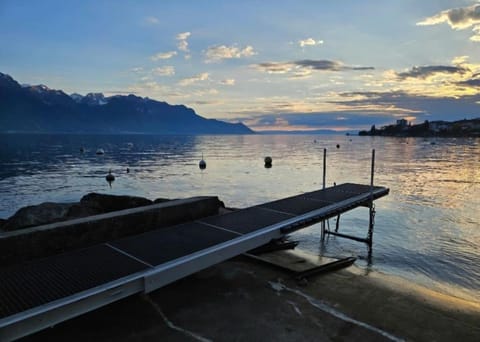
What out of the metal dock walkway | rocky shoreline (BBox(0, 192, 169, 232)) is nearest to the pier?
the metal dock walkway

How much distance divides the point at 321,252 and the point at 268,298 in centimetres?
766

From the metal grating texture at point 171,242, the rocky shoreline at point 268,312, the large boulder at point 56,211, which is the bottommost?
the rocky shoreline at point 268,312

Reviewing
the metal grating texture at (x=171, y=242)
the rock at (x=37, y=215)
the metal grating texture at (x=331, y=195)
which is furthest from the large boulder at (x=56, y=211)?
the metal grating texture at (x=331, y=195)

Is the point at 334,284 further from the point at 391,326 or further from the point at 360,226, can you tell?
the point at 360,226

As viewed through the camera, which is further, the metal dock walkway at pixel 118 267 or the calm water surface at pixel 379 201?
the calm water surface at pixel 379 201

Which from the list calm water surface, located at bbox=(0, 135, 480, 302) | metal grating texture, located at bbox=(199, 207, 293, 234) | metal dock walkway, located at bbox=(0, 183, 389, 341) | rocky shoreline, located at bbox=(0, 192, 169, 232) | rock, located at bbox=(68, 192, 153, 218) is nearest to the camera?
metal dock walkway, located at bbox=(0, 183, 389, 341)

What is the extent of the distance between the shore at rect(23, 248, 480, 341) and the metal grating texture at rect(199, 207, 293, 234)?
1.11 m

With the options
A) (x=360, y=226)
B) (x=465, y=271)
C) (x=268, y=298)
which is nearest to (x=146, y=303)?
(x=268, y=298)

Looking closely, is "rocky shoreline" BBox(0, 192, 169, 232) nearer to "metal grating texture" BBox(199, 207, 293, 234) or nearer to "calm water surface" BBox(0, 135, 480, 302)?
"metal grating texture" BBox(199, 207, 293, 234)

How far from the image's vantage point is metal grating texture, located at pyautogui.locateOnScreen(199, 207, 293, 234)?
905 centimetres

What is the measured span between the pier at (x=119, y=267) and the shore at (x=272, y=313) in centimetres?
82

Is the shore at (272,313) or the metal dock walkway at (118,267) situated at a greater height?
the metal dock walkway at (118,267)

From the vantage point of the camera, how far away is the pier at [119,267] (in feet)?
15.8

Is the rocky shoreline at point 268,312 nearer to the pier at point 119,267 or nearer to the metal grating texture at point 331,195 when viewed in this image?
the pier at point 119,267
